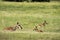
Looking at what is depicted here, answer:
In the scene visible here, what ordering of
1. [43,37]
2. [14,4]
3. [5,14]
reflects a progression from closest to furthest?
[43,37] < [5,14] < [14,4]

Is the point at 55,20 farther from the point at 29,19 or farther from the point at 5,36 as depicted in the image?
the point at 5,36

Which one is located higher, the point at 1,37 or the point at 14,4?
the point at 1,37

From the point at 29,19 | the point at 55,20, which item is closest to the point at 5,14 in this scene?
the point at 29,19

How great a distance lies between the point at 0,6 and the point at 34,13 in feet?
2.80

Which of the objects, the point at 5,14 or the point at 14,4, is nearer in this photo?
the point at 5,14

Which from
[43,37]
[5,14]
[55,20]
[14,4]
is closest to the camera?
[43,37]

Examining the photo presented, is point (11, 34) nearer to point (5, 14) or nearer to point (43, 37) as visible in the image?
point (43, 37)

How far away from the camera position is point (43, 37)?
1.59 metres

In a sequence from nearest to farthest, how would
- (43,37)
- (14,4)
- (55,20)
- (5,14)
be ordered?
(43,37), (55,20), (5,14), (14,4)

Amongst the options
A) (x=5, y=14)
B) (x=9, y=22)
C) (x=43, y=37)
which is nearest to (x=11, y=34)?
Answer: (x=43, y=37)

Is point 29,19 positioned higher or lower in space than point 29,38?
lower

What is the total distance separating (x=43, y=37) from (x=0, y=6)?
11.2 ft

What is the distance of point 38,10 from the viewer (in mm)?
4672

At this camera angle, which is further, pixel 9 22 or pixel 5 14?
pixel 5 14
